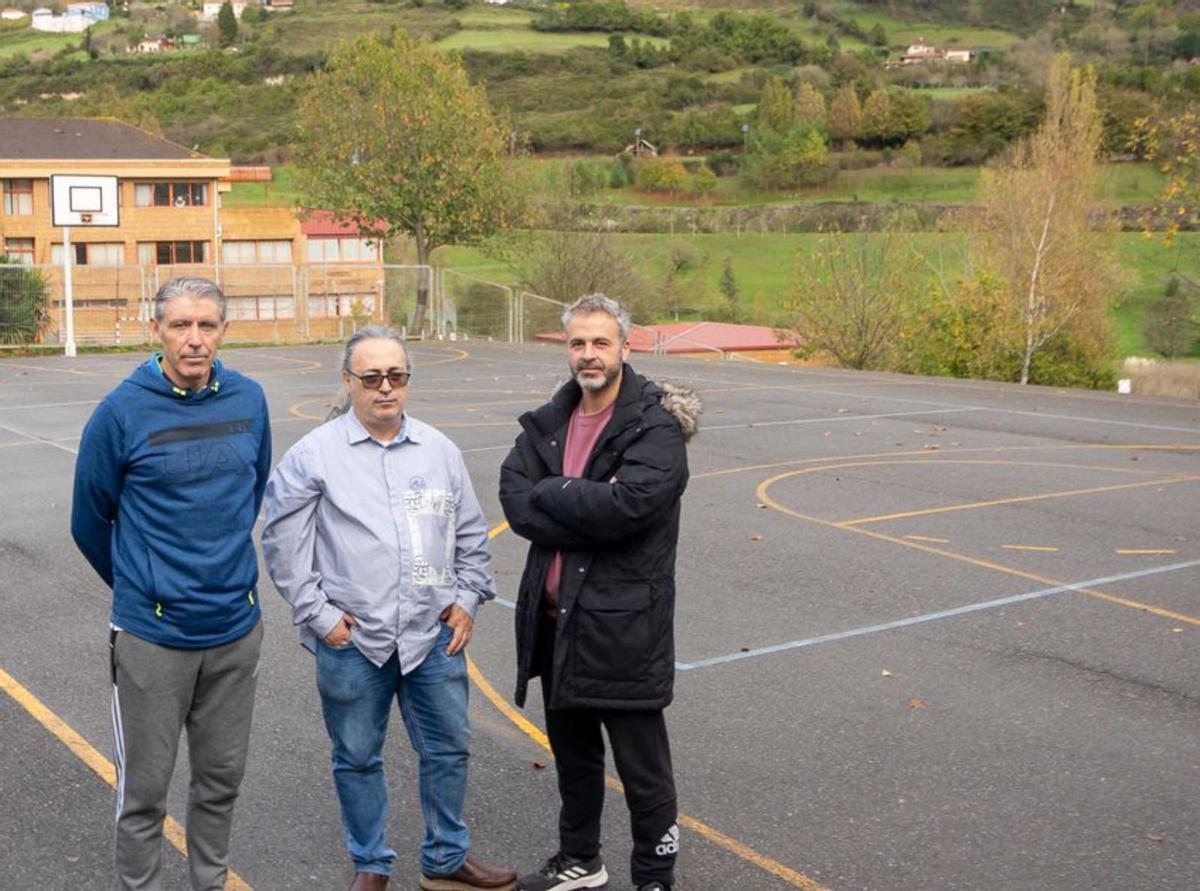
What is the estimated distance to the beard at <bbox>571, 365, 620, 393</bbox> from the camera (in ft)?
16.3

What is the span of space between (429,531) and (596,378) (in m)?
0.75

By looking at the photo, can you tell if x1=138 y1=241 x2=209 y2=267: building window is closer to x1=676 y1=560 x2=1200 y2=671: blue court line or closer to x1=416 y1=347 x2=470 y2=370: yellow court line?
x1=416 y1=347 x2=470 y2=370: yellow court line

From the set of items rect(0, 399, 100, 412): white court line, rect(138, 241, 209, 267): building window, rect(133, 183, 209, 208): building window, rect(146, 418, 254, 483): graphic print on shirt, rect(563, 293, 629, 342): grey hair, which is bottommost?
rect(0, 399, 100, 412): white court line

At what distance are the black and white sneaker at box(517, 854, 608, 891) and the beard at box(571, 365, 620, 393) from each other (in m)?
1.66

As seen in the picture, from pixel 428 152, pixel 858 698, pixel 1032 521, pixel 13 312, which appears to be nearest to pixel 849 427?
pixel 1032 521

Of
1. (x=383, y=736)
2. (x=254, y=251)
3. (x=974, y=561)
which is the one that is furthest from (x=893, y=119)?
(x=383, y=736)

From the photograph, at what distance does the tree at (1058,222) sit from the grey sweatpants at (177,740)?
39672 millimetres

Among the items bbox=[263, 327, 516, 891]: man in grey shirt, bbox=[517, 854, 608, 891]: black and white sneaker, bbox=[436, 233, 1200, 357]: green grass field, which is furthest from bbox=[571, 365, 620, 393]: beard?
bbox=[436, 233, 1200, 357]: green grass field

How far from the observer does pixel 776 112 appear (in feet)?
407

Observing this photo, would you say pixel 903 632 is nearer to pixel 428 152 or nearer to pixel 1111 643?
pixel 1111 643

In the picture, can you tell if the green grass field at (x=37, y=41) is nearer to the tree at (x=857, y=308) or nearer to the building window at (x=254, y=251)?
the building window at (x=254, y=251)

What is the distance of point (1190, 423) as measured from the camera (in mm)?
20219

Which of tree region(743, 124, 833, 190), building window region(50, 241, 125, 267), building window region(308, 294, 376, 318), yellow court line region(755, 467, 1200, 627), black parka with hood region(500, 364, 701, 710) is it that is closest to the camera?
black parka with hood region(500, 364, 701, 710)

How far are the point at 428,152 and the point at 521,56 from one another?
4292 inches
